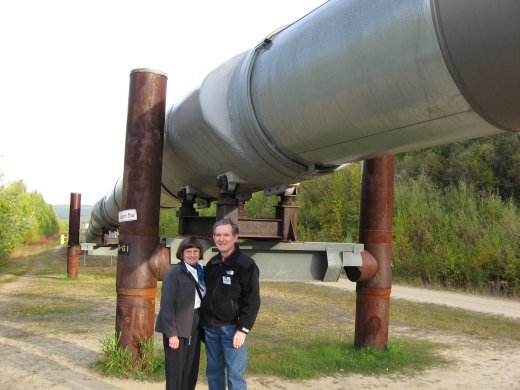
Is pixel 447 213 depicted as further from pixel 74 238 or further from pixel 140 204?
pixel 140 204

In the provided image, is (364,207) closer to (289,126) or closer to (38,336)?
(289,126)

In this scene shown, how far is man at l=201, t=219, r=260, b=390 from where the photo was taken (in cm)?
332

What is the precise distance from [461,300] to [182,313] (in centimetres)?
1077

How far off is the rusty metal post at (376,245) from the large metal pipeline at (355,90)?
2.02 meters

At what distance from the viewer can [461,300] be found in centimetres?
1262

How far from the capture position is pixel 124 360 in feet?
15.8

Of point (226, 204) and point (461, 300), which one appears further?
point (461, 300)

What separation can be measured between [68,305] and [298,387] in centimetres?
626

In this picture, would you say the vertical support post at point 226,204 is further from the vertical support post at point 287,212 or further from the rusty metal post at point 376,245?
the rusty metal post at point 376,245

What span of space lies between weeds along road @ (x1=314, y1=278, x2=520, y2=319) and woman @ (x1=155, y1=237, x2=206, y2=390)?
8752 millimetres

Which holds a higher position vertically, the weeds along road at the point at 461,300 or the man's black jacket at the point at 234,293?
the man's black jacket at the point at 234,293

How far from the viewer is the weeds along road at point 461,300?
1120cm

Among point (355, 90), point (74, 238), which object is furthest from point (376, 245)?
point (74, 238)

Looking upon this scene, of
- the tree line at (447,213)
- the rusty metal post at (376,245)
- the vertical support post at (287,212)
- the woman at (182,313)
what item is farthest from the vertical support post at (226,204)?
the tree line at (447,213)
